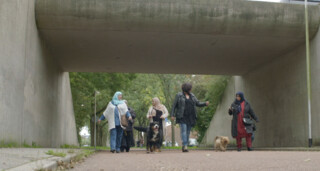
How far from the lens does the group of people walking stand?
1193cm

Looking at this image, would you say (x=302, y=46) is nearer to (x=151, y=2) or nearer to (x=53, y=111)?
(x=151, y=2)

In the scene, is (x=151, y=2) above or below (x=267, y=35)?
above

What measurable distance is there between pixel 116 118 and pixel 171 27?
357 cm

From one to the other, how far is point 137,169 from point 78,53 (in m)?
11.8

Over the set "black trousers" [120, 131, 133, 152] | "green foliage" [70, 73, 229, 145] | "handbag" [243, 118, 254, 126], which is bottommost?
"black trousers" [120, 131, 133, 152]

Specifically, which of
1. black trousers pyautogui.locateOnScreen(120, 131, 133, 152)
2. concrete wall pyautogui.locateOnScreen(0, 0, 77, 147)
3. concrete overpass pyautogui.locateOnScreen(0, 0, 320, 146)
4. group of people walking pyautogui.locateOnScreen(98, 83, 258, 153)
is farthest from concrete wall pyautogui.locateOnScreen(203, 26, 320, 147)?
concrete wall pyautogui.locateOnScreen(0, 0, 77, 147)

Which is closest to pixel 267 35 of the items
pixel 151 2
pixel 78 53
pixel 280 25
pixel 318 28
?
pixel 280 25

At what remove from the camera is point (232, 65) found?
64.8ft

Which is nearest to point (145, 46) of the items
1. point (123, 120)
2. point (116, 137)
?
point (123, 120)

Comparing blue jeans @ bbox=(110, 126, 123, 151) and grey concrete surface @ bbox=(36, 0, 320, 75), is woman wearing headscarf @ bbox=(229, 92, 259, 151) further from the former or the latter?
blue jeans @ bbox=(110, 126, 123, 151)

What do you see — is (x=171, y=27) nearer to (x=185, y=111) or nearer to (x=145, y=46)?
(x=145, y=46)

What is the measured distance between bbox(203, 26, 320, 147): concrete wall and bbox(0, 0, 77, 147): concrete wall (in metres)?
9.53

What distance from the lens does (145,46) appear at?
1599 cm

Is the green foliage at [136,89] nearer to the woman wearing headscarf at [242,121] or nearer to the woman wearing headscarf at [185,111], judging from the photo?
the woman wearing headscarf at [242,121]
